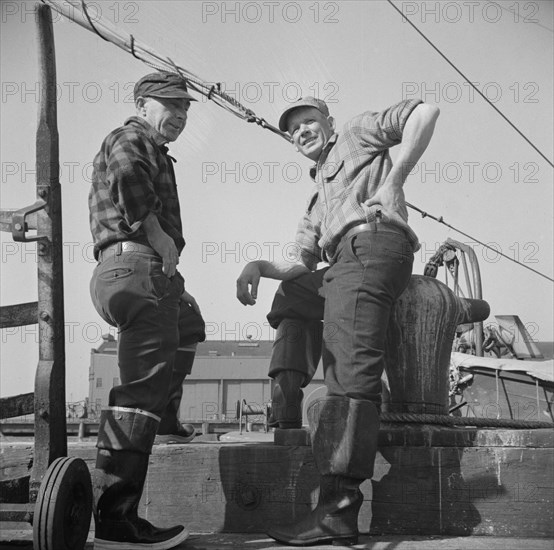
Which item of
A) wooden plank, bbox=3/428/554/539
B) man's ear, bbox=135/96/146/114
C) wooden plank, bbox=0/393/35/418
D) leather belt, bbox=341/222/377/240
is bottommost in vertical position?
wooden plank, bbox=3/428/554/539

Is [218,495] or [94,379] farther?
[94,379]

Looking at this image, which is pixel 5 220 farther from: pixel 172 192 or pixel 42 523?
pixel 42 523

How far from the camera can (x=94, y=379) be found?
3491 centimetres

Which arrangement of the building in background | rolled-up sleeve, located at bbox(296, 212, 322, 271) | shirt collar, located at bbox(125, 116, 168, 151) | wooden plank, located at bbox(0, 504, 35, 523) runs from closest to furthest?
wooden plank, located at bbox(0, 504, 35, 523) → shirt collar, located at bbox(125, 116, 168, 151) → rolled-up sleeve, located at bbox(296, 212, 322, 271) → the building in background

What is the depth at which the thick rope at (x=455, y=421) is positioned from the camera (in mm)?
3295

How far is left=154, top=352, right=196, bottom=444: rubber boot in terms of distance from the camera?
3.55m

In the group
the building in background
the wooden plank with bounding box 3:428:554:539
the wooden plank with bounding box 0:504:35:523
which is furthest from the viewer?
the building in background

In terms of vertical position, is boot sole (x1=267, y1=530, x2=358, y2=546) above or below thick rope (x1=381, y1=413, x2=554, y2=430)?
below

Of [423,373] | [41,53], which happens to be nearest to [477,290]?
[423,373]

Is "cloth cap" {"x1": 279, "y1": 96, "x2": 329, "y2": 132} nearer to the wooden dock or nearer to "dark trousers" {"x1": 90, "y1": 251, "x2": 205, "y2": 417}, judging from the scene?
"dark trousers" {"x1": 90, "y1": 251, "x2": 205, "y2": 417}

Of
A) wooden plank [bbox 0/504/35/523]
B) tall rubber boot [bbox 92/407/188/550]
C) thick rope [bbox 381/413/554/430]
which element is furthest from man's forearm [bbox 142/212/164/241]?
thick rope [bbox 381/413/554/430]

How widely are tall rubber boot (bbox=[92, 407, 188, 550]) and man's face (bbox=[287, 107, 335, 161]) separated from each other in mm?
1482

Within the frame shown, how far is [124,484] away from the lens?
2822 mm

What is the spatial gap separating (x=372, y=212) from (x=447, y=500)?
1.21 m
